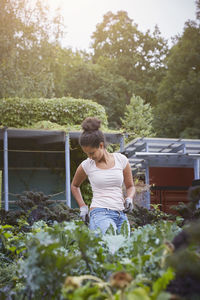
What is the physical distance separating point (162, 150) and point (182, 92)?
16.9 m

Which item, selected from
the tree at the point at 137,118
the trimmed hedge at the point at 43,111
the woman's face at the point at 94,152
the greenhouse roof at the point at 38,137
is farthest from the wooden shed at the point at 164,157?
the tree at the point at 137,118

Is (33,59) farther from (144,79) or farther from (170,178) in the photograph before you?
(144,79)

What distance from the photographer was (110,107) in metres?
38.5

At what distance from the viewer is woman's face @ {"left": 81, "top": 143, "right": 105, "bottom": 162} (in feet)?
14.0

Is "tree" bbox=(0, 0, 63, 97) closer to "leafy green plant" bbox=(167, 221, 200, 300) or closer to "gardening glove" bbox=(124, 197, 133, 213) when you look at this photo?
"gardening glove" bbox=(124, 197, 133, 213)

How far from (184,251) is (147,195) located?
563 inches

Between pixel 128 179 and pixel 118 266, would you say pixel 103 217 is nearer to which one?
pixel 128 179

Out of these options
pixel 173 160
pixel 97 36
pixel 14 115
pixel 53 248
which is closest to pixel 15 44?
pixel 14 115

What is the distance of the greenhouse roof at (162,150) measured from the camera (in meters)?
16.9

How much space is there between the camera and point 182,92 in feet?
113

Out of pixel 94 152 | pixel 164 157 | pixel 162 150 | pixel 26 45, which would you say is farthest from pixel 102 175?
pixel 26 45

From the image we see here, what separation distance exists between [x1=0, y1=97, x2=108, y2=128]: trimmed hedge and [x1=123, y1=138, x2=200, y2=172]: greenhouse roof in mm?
1537

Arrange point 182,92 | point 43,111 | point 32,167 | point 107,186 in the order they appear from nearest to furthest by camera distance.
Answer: point 107,186 → point 43,111 → point 32,167 → point 182,92

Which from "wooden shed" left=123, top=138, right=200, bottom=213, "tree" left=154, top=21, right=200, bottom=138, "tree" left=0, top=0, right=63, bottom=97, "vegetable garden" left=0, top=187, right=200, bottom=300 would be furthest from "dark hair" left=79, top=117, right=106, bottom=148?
"tree" left=154, top=21, right=200, bottom=138
